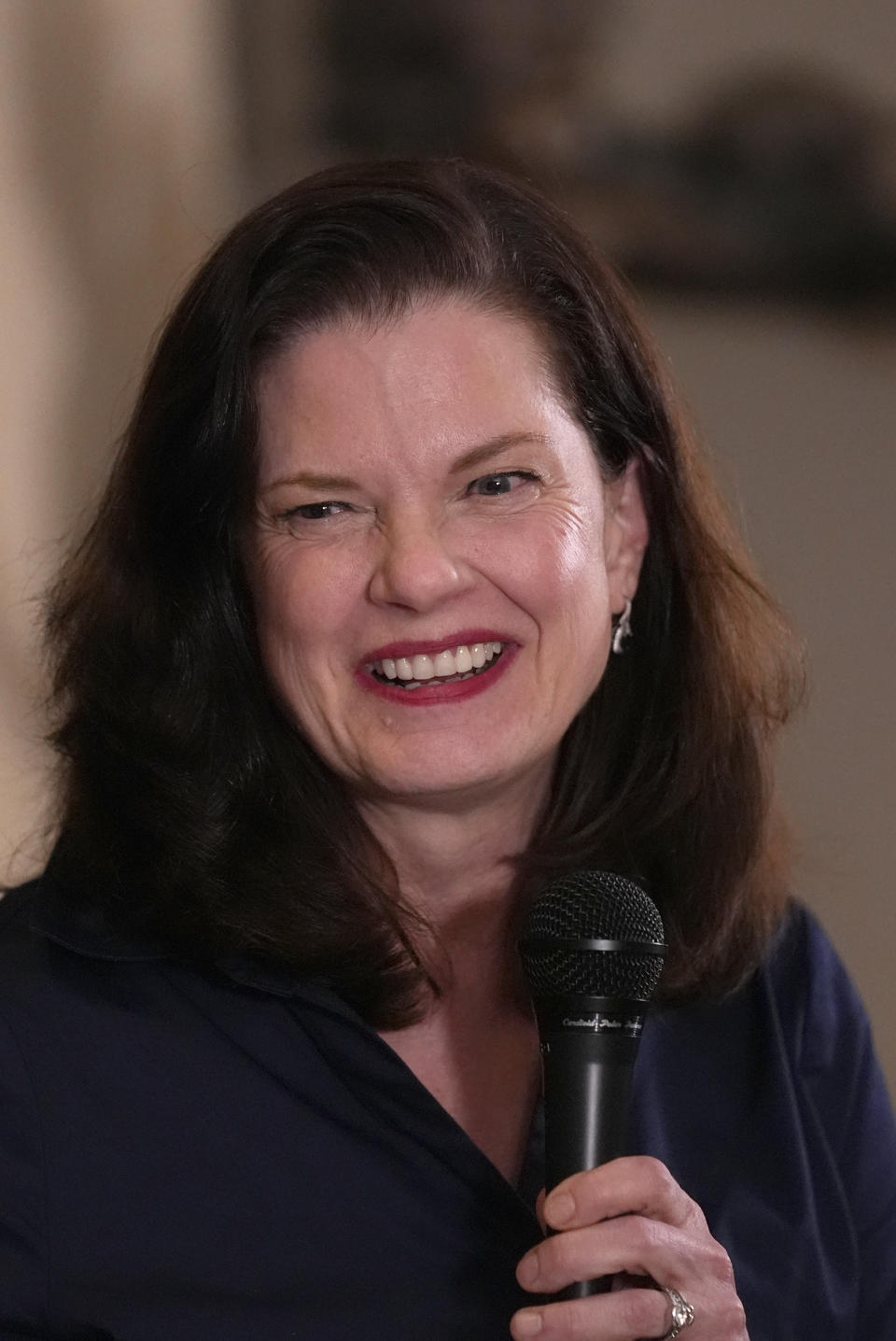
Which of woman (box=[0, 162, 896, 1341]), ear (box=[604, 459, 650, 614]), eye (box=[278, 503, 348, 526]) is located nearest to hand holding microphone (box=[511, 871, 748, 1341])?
woman (box=[0, 162, 896, 1341])

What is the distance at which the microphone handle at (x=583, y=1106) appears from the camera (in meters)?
1.20

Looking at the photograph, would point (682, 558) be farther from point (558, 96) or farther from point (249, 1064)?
point (558, 96)

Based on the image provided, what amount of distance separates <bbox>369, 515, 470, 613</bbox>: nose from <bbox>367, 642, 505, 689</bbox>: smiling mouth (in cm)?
7

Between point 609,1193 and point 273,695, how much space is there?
730mm

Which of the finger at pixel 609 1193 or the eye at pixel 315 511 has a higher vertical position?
the eye at pixel 315 511

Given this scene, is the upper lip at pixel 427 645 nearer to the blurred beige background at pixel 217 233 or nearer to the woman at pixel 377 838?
the woman at pixel 377 838

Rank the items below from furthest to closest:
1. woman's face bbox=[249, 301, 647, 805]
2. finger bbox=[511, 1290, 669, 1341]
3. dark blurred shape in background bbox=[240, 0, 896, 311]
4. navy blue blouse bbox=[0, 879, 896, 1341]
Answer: dark blurred shape in background bbox=[240, 0, 896, 311] < woman's face bbox=[249, 301, 647, 805] < navy blue blouse bbox=[0, 879, 896, 1341] < finger bbox=[511, 1290, 669, 1341]

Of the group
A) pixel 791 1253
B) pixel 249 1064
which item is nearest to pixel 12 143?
pixel 249 1064

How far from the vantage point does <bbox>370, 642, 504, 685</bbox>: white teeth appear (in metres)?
1.63

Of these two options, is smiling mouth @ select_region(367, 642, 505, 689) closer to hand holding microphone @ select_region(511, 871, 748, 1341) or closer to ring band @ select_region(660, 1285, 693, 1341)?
hand holding microphone @ select_region(511, 871, 748, 1341)

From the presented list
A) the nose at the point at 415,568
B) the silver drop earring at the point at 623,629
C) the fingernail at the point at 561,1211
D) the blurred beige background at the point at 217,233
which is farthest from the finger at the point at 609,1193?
the blurred beige background at the point at 217,233

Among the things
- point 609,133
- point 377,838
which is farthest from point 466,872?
point 609,133

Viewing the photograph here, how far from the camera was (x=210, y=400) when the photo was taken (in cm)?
167

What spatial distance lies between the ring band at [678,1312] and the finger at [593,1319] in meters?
0.07
